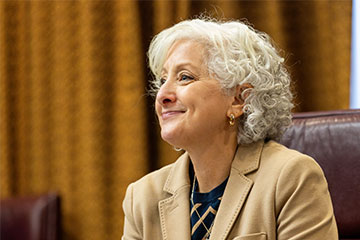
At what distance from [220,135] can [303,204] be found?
0.38 m

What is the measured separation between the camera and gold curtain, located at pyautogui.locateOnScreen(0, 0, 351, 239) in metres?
2.78

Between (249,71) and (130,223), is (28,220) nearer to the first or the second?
(130,223)

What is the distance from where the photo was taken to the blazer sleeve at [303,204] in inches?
56.8

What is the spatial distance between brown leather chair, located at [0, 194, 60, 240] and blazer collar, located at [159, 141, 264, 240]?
1225 mm

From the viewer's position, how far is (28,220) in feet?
9.02

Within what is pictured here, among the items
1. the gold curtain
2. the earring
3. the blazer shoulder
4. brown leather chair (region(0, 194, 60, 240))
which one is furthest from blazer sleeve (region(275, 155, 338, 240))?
brown leather chair (region(0, 194, 60, 240))

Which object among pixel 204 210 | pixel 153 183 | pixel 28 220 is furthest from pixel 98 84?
pixel 204 210

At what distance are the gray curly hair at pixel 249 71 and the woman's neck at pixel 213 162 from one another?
7 cm

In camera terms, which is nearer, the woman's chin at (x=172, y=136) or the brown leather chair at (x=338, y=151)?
the woman's chin at (x=172, y=136)

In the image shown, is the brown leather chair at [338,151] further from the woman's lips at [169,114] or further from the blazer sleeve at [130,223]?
the blazer sleeve at [130,223]

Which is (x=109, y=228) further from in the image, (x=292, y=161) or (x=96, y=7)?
(x=292, y=161)

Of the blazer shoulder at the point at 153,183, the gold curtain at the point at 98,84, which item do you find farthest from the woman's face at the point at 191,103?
the gold curtain at the point at 98,84

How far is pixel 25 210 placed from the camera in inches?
109

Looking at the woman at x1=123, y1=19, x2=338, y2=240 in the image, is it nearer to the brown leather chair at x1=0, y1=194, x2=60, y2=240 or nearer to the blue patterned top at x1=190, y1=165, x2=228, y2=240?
the blue patterned top at x1=190, y1=165, x2=228, y2=240
